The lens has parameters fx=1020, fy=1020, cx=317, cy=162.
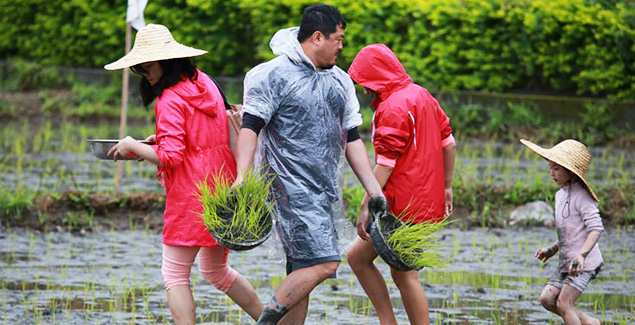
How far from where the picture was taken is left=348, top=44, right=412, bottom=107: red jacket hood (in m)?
5.38

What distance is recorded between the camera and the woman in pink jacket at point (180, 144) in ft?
16.3

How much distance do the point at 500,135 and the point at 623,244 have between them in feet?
17.9

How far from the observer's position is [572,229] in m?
5.29

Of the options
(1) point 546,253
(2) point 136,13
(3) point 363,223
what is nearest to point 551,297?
(1) point 546,253

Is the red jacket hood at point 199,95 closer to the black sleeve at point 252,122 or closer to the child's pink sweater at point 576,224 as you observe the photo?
the black sleeve at point 252,122

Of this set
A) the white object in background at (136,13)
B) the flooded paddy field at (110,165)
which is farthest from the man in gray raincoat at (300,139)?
the flooded paddy field at (110,165)

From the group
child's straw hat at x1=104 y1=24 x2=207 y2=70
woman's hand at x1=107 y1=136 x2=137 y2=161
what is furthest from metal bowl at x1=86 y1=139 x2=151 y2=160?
child's straw hat at x1=104 y1=24 x2=207 y2=70

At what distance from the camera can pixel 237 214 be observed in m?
4.80

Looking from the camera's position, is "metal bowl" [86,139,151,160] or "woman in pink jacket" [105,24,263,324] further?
"metal bowl" [86,139,151,160]

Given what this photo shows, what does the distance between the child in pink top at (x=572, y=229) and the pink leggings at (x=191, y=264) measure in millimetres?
1694

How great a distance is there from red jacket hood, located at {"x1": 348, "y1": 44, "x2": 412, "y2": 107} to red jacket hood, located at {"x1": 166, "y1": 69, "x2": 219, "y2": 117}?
0.81m

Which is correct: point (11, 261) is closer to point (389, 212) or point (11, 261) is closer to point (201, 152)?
point (201, 152)

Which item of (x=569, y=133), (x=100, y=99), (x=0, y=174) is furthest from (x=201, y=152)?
(x=100, y=99)

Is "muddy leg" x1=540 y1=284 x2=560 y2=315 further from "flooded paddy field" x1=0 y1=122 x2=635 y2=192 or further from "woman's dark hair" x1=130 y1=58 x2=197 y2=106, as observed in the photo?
"flooded paddy field" x1=0 y1=122 x2=635 y2=192
